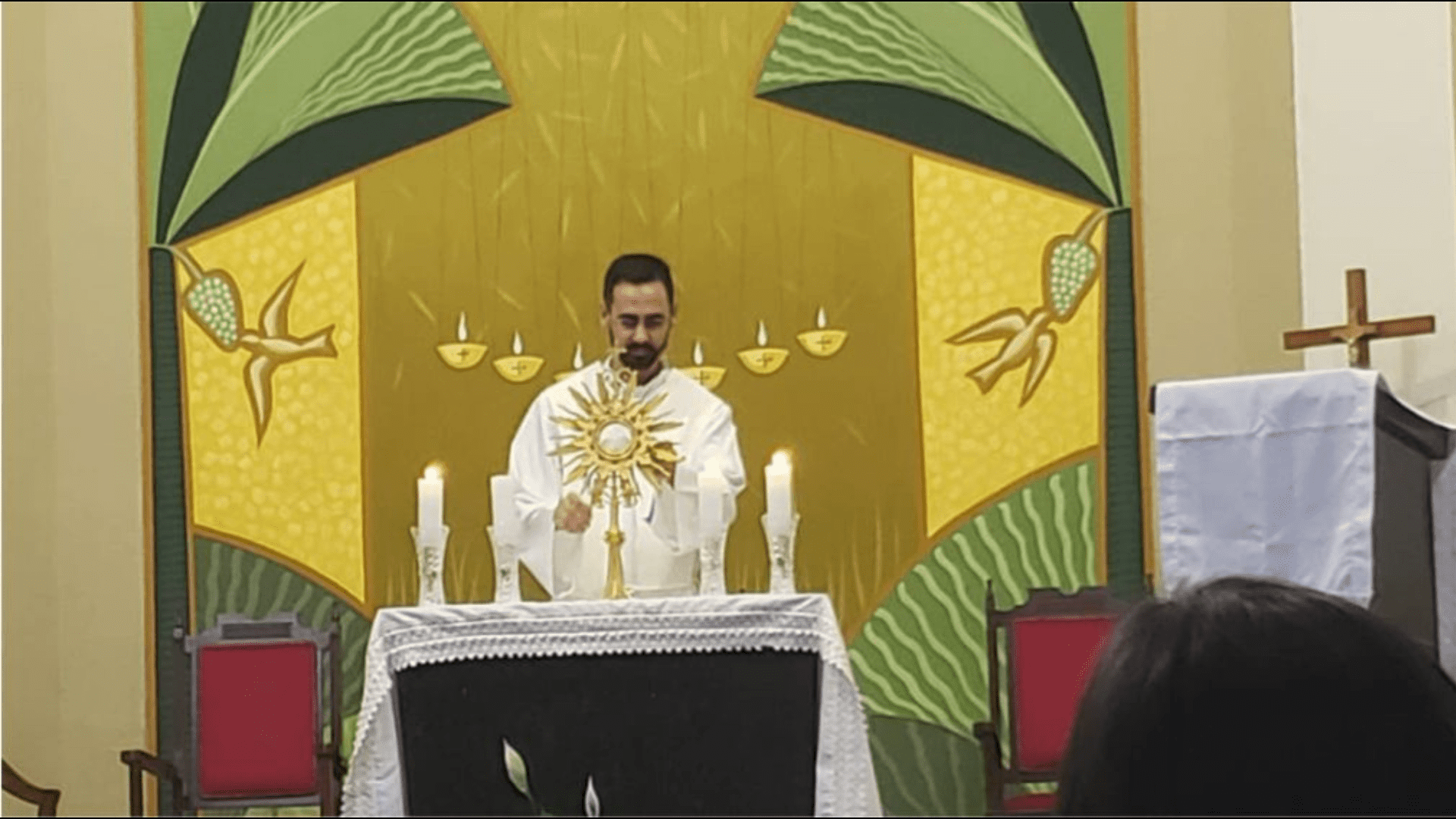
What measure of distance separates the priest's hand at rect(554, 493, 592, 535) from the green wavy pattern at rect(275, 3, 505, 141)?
8.04ft

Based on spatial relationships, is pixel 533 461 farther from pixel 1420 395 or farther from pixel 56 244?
pixel 1420 395

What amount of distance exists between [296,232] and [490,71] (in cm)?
89

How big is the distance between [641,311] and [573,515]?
1216 millimetres

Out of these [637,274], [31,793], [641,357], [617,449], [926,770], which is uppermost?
[637,274]

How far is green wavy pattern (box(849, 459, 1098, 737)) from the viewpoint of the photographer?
7.61m

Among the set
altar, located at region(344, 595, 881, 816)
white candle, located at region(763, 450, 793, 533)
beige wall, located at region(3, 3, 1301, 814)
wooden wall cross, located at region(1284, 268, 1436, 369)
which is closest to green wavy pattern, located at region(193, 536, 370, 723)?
beige wall, located at region(3, 3, 1301, 814)

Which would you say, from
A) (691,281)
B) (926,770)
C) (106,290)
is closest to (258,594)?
(106,290)

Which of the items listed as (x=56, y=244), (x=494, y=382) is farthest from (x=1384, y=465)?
(x=56, y=244)

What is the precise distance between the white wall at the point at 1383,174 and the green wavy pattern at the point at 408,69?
9.31ft

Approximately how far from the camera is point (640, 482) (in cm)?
655

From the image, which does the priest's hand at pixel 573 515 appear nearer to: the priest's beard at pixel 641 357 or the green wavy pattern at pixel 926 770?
the priest's beard at pixel 641 357

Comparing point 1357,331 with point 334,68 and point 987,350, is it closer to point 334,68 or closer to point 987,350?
point 987,350

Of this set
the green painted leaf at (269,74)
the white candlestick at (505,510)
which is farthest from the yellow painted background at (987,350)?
the white candlestick at (505,510)

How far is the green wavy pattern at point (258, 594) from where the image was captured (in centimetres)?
763
